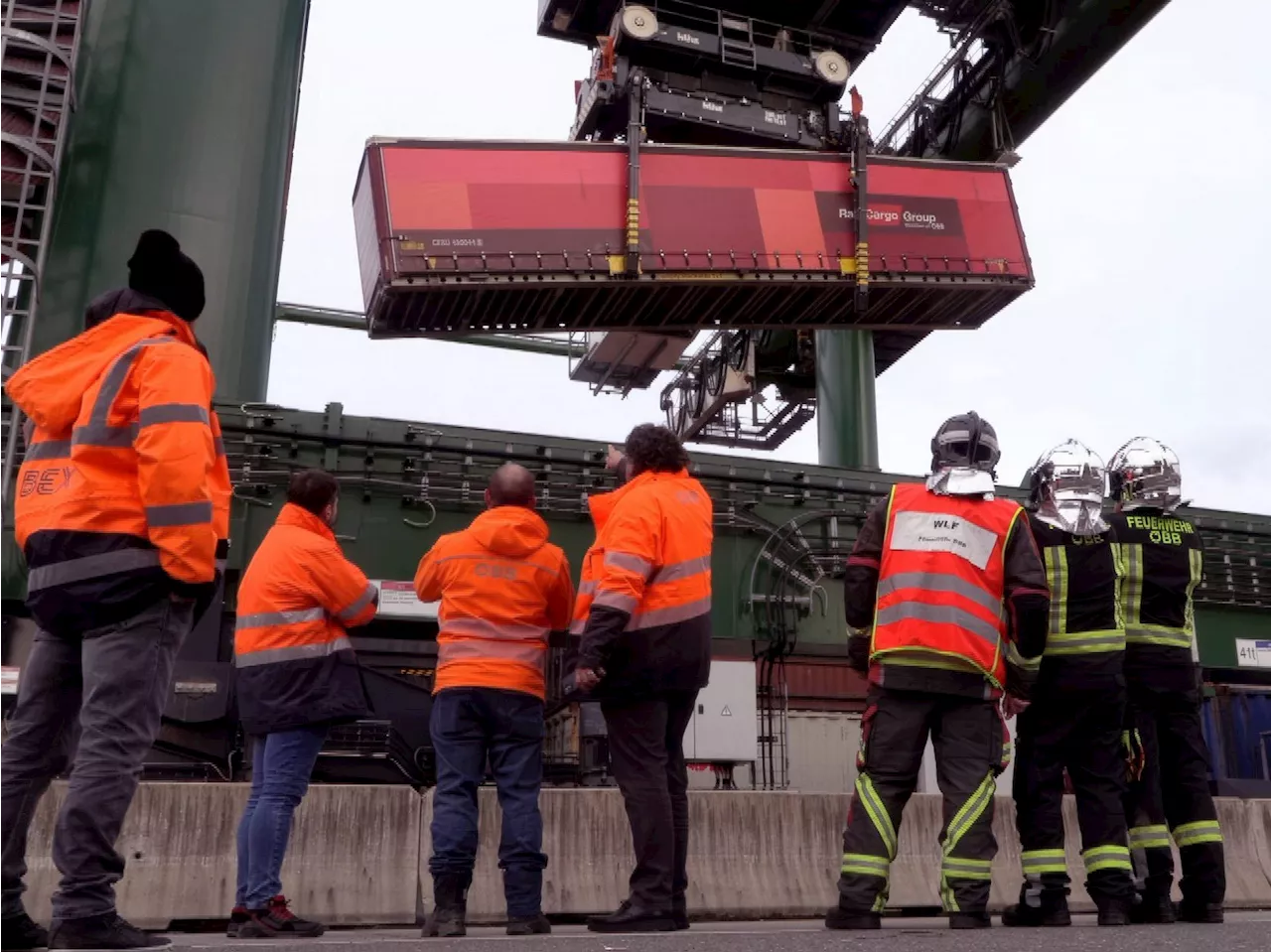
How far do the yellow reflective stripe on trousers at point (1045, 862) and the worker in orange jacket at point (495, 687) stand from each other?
205 cm

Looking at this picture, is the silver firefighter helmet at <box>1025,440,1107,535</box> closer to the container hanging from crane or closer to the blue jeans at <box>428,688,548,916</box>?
the blue jeans at <box>428,688,548,916</box>

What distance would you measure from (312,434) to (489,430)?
1.64 meters

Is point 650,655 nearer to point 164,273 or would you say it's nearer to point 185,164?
point 164,273

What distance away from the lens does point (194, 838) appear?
5.96 m

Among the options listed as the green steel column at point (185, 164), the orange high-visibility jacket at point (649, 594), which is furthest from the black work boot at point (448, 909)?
the green steel column at point (185, 164)

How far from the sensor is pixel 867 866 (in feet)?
16.0

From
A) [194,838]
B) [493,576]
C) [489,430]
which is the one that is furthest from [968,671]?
[489,430]

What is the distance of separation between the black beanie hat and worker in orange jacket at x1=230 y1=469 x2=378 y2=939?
4.75 feet

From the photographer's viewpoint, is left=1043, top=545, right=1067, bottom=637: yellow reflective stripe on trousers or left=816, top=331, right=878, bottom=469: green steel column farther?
left=816, top=331, right=878, bottom=469: green steel column

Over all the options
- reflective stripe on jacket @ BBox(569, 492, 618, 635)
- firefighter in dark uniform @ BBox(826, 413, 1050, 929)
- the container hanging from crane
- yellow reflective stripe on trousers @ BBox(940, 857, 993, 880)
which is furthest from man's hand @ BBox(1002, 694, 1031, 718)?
the container hanging from crane

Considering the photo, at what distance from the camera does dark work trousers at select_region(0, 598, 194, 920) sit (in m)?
3.56

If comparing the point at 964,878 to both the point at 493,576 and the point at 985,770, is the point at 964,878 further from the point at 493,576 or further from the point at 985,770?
the point at 493,576

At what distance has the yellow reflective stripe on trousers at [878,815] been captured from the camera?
4965 millimetres

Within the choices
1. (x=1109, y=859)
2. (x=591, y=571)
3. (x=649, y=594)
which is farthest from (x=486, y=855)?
(x=1109, y=859)
